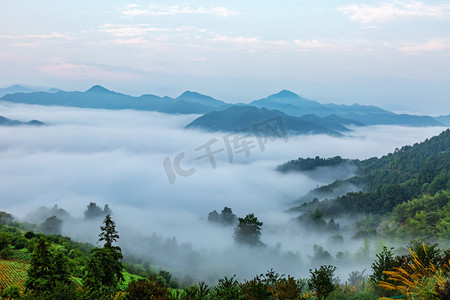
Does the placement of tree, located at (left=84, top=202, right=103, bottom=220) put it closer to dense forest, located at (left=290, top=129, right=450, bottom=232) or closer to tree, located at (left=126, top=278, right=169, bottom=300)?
dense forest, located at (left=290, top=129, right=450, bottom=232)

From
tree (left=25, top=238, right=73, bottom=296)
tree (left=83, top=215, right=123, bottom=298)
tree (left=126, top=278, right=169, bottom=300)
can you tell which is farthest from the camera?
tree (left=83, top=215, right=123, bottom=298)

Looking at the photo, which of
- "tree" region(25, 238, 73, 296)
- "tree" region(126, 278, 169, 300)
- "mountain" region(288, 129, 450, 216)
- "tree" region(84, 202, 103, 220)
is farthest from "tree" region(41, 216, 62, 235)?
"mountain" region(288, 129, 450, 216)

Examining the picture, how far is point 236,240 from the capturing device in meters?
60.2

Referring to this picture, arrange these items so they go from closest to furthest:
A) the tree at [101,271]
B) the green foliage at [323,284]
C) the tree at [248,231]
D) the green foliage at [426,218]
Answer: the green foliage at [323,284]
the tree at [101,271]
the tree at [248,231]
the green foliage at [426,218]

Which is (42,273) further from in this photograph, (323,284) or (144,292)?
(323,284)

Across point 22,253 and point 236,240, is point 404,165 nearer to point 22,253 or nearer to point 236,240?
point 236,240

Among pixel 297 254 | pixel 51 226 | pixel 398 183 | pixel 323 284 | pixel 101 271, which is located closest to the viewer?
pixel 323 284

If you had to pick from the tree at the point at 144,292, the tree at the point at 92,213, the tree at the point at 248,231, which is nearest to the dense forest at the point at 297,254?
the tree at the point at 144,292

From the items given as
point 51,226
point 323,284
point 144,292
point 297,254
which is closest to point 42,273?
point 144,292

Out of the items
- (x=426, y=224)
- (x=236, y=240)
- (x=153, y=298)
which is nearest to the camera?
(x=153, y=298)

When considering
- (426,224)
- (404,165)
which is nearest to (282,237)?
(426,224)

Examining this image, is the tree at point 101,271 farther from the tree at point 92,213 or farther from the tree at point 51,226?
the tree at point 92,213

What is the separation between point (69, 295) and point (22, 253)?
16985mm

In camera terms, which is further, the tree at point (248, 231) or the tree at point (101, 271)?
the tree at point (248, 231)
